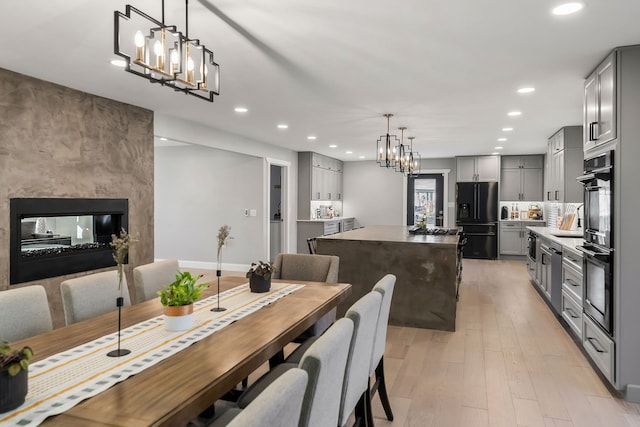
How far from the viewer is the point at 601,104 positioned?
10.9 ft

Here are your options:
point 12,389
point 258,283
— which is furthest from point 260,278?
point 12,389

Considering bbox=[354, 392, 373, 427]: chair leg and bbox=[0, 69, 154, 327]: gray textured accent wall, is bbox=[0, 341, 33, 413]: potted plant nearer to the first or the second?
bbox=[354, 392, 373, 427]: chair leg

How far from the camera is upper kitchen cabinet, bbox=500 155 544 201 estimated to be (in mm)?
9695

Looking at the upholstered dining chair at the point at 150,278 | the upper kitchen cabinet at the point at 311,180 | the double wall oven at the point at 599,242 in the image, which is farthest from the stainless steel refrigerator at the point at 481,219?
the upholstered dining chair at the point at 150,278

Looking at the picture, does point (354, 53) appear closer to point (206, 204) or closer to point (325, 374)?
point (325, 374)

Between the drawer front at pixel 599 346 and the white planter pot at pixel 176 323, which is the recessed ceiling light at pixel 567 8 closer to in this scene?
the drawer front at pixel 599 346

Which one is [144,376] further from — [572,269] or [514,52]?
[572,269]

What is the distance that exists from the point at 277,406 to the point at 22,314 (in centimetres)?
177

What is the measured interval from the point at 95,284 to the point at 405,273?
9.98 ft

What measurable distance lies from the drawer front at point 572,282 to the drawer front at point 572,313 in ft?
0.20

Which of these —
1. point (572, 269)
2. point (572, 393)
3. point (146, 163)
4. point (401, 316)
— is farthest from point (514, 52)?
point (146, 163)

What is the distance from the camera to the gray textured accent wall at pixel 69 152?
3678mm

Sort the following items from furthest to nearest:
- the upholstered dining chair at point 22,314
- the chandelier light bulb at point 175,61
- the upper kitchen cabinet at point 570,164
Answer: the upper kitchen cabinet at point 570,164
the upholstered dining chair at point 22,314
the chandelier light bulb at point 175,61

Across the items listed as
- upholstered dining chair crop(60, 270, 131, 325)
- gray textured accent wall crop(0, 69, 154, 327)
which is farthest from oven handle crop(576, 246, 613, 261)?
gray textured accent wall crop(0, 69, 154, 327)
